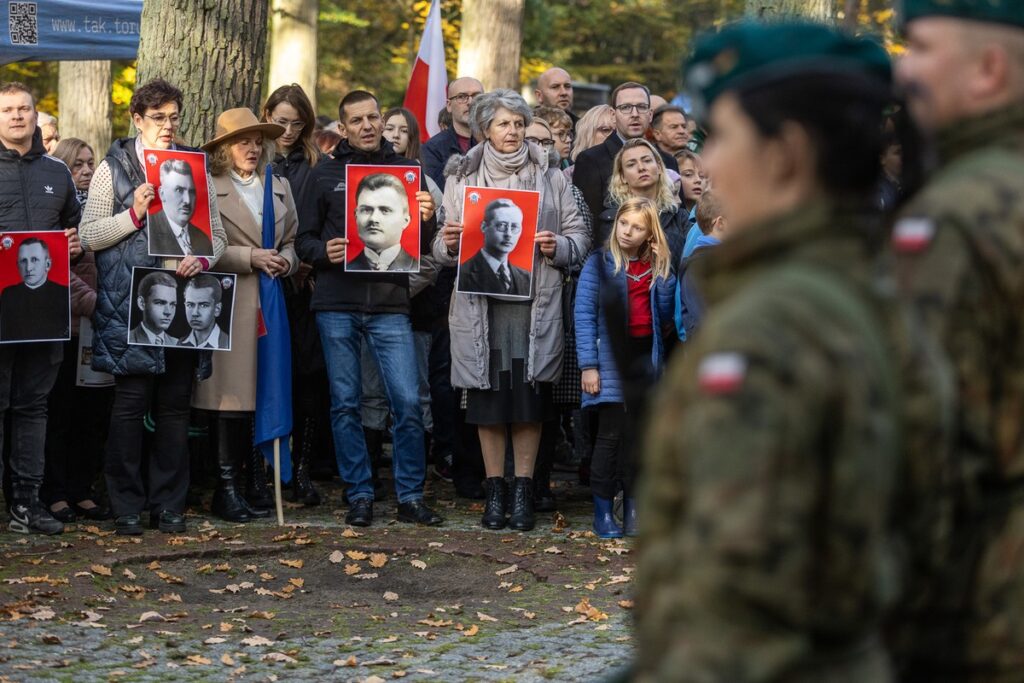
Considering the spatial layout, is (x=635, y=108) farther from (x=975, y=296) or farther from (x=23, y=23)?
(x=975, y=296)

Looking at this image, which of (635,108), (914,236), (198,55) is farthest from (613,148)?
(914,236)

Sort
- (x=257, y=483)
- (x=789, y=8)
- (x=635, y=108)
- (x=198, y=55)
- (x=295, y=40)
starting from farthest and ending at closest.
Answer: (x=295, y=40) → (x=635, y=108) → (x=789, y=8) → (x=198, y=55) → (x=257, y=483)

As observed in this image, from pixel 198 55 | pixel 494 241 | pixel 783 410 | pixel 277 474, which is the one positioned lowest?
pixel 277 474

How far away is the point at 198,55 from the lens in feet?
36.5

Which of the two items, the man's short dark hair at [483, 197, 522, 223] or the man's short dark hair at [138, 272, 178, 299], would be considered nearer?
the man's short dark hair at [138, 272, 178, 299]

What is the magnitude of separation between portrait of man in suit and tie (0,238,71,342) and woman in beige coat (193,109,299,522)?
3.24 feet

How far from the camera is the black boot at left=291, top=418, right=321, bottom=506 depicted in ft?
35.5

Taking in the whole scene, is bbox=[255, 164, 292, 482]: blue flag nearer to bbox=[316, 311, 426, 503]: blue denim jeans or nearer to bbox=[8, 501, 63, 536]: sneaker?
bbox=[316, 311, 426, 503]: blue denim jeans

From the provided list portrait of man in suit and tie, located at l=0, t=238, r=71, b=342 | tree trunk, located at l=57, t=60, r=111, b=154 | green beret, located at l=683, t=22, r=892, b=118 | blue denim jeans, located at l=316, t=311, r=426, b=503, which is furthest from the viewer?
tree trunk, located at l=57, t=60, r=111, b=154

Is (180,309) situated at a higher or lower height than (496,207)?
lower

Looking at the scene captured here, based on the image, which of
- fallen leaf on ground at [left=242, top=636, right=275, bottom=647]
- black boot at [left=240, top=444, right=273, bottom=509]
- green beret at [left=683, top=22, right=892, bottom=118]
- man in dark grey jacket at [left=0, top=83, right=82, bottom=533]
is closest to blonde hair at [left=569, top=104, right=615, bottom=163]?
black boot at [left=240, top=444, right=273, bottom=509]

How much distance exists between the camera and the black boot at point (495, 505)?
394 inches

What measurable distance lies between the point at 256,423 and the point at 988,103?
7.41m

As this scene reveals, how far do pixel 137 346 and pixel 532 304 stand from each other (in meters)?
2.36
